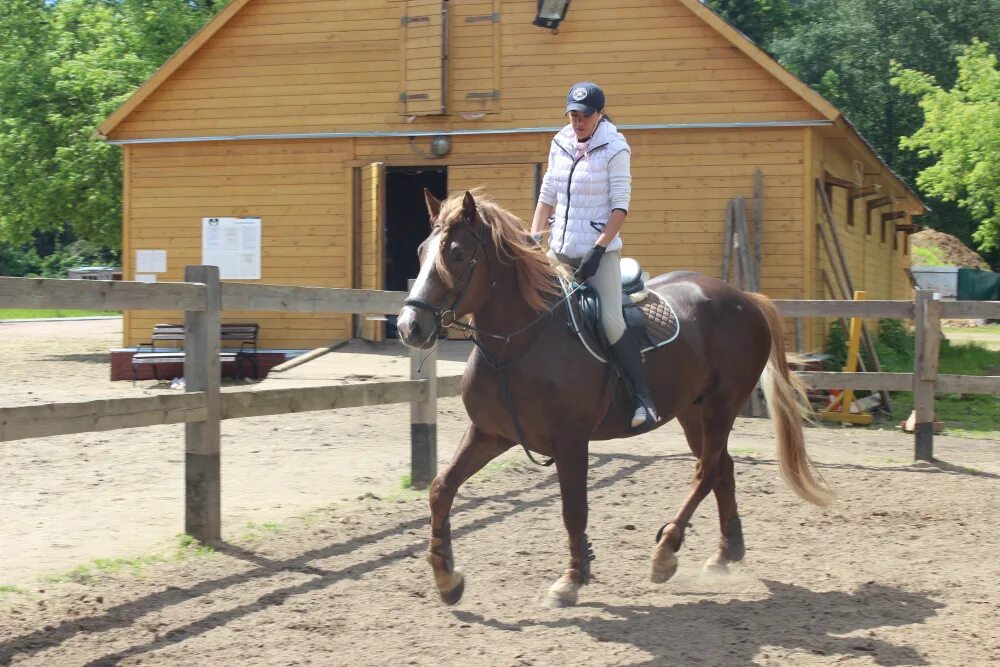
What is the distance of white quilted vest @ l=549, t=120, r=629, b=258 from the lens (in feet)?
18.6

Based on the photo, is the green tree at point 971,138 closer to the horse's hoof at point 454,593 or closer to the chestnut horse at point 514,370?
the chestnut horse at point 514,370

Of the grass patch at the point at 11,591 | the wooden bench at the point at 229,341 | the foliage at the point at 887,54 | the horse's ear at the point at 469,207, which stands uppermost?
the foliage at the point at 887,54

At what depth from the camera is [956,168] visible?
3303cm

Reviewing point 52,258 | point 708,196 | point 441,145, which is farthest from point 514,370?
point 52,258

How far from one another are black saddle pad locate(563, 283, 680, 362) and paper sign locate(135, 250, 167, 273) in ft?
45.5

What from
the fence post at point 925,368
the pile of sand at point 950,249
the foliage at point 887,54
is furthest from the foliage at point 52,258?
the fence post at point 925,368

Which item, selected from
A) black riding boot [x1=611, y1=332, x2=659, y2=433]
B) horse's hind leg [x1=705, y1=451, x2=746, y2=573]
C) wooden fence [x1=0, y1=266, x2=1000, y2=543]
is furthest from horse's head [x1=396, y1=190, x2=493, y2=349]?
horse's hind leg [x1=705, y1=451, x2=746, y2=573]

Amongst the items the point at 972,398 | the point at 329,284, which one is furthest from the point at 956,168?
the point at 329,284

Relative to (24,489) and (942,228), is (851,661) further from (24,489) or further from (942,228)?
(942,228)

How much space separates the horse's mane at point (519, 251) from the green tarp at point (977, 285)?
138 feet

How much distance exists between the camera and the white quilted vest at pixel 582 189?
223 inches

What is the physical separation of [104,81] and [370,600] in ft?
69.9

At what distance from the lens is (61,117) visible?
2353 centimetres

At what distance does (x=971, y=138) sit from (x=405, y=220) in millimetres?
18301
